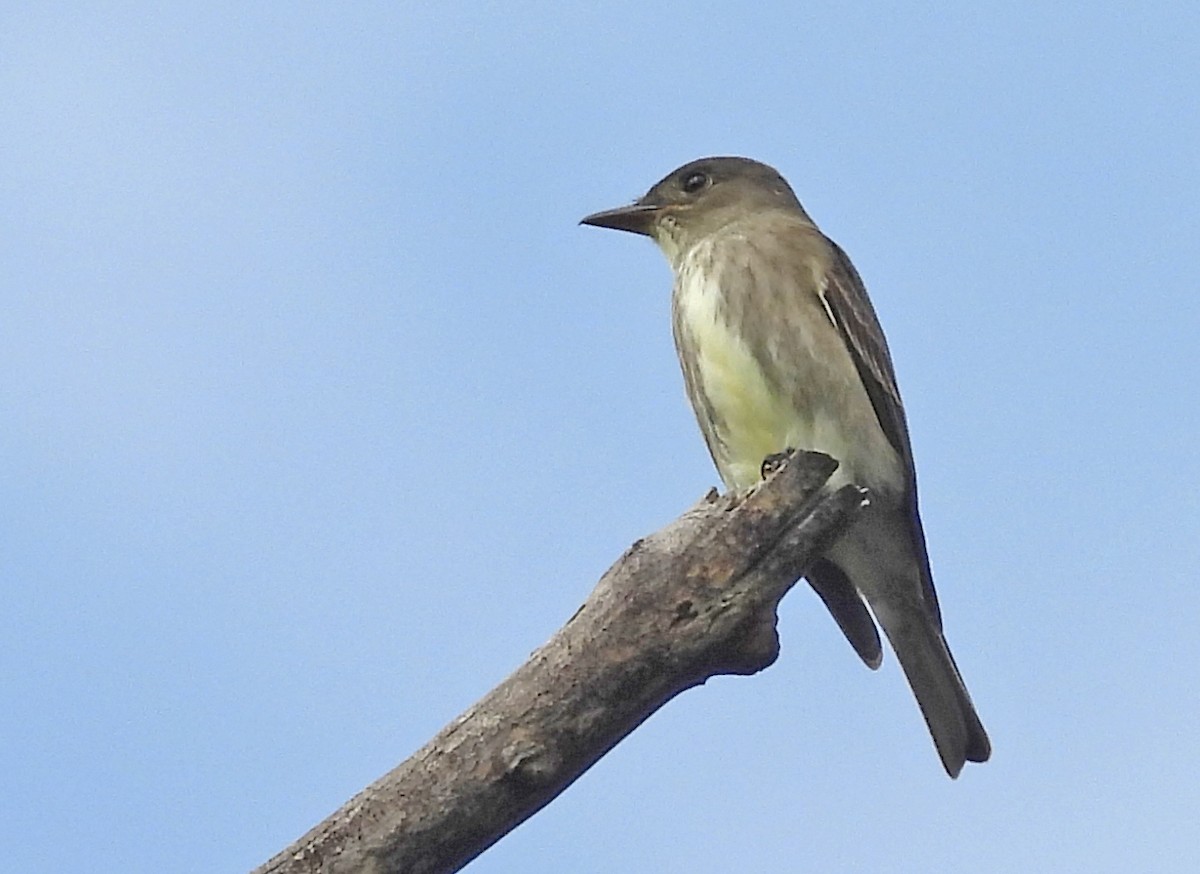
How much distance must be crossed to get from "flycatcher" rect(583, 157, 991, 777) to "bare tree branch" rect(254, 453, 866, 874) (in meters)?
2.21

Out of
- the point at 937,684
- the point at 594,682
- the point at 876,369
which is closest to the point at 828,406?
the point at 876,369

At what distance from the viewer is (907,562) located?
8.21 meters

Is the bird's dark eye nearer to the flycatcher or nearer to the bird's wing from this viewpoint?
the flycatcher

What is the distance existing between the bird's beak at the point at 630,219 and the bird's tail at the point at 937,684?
246 centimetres

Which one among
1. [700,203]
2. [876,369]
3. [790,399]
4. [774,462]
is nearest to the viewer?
[774,462]

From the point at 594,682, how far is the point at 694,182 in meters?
5.14

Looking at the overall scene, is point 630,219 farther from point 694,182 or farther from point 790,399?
point 790,399

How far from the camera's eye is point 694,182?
9.58 m

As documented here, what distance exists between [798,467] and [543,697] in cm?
134

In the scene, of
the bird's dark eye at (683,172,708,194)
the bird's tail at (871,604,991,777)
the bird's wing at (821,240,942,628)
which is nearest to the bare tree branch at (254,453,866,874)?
the bird's tail at (871,604,991,777)

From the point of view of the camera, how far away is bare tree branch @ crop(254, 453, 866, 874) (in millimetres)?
4605

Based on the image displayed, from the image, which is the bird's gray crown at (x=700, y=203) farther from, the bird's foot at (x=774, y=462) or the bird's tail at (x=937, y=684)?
the bird's tail at (x=937, y=684)

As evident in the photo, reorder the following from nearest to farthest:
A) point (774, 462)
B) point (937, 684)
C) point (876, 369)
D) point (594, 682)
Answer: point (594, 682), point (774, 462), point (937, 684), point (876, 369)

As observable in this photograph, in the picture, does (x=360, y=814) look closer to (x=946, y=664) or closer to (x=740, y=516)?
(x=740, y=516)
